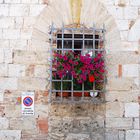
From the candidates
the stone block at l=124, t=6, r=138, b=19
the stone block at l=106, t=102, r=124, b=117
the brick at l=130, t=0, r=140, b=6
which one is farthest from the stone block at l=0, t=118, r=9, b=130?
the brick at l=130, t=0, r=140, b=6

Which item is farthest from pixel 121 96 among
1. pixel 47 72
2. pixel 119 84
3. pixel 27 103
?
pixel 27 103

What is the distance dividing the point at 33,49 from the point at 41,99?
79 centimetres

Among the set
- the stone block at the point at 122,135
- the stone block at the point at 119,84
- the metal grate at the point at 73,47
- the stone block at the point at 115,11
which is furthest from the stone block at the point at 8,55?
the stone block at the point at 122,135

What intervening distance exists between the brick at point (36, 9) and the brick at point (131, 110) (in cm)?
201

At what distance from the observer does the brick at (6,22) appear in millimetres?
4488

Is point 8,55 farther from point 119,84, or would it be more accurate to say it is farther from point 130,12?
point 130,12

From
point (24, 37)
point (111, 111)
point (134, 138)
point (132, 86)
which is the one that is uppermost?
point (24, 37)

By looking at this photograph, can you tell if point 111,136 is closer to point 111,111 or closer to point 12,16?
point 111,111

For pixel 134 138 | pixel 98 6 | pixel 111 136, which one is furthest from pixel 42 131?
pixel 98 6

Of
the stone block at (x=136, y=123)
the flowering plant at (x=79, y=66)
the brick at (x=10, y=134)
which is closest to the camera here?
the flowering plant at (x=79, y=66)

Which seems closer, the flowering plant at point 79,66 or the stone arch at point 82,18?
the flowering plant at point 79,66

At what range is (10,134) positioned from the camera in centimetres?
438

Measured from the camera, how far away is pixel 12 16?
450 cm

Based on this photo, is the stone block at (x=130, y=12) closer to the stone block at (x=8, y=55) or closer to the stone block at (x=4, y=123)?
the stone block at (x=8, y=55)
